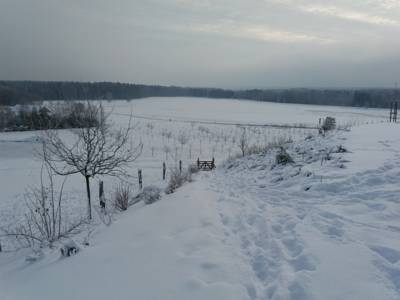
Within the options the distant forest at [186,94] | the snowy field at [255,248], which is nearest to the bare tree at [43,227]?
the snowy field at [255,248]

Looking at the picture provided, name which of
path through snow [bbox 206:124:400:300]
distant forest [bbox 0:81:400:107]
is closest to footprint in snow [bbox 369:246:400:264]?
path through snow [bbox 206:124:400:300]

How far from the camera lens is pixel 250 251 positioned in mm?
3938

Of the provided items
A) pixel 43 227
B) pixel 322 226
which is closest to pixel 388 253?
pixel 322 226

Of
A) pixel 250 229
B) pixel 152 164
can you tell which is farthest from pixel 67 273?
pixel 152 164

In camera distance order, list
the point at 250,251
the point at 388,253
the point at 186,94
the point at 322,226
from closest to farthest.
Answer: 1. the point at 388,253
2. the point at 250,251
3. the point at 322,226
4. the point at 186,94

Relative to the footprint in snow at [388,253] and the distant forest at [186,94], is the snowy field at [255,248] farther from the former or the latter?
the distant forest at [186,94]

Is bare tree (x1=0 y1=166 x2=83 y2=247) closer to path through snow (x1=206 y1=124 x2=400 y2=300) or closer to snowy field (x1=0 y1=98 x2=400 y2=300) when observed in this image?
snowy field (x1=0 y1=98 x2=400 y2=300)

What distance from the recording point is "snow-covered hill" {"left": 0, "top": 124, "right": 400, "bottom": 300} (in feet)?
10.1

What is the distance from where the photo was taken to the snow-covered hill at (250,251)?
10.1ft

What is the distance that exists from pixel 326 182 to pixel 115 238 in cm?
451

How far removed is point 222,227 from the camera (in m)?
4.78

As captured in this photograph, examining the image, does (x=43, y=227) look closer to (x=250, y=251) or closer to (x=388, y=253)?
(x=250, y=251)

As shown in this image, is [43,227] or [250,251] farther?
[43,227]

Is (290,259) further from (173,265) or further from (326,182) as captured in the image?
(326,182)
